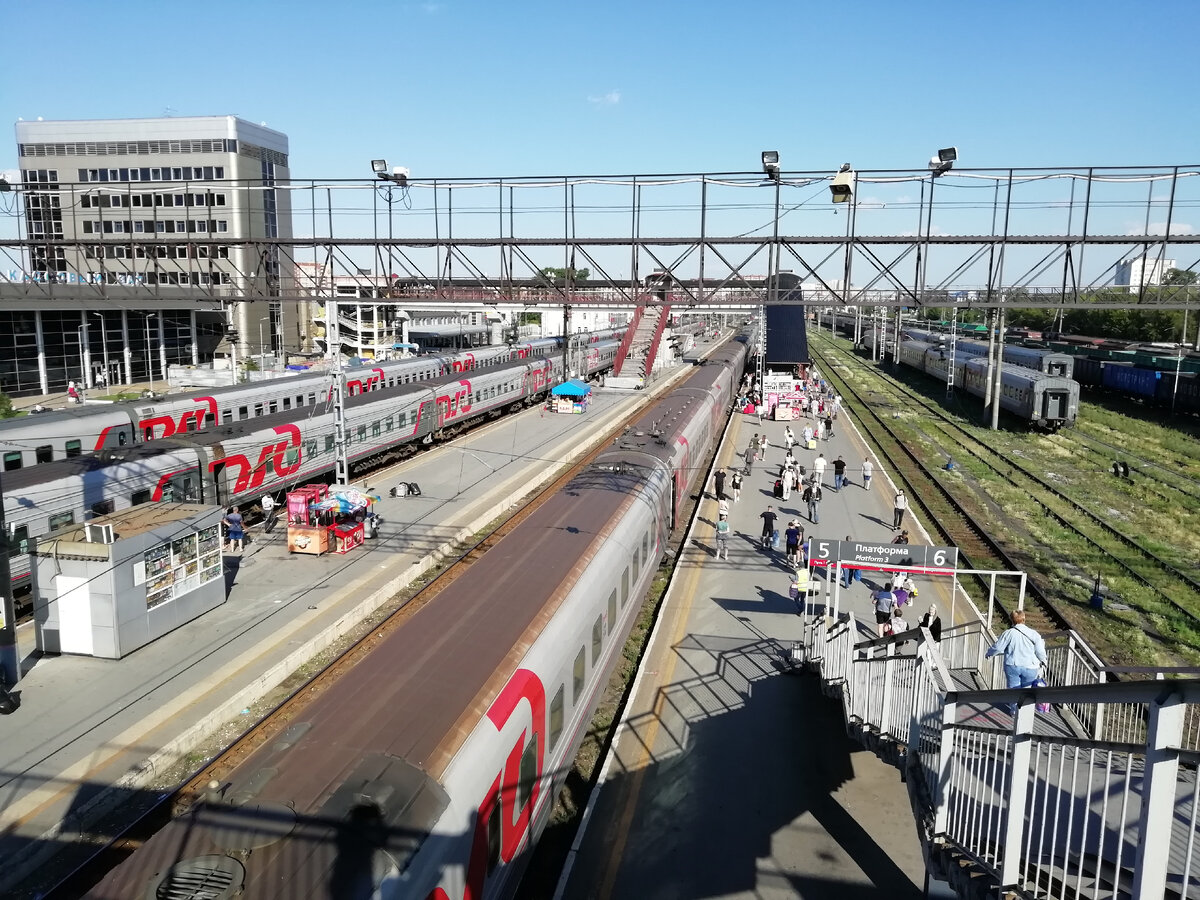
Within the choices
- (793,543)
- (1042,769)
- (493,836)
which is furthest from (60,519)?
(1042,769)

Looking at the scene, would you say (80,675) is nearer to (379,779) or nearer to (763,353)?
(379,779)

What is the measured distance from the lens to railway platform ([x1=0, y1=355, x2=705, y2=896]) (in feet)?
34.7

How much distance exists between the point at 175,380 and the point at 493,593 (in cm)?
4639

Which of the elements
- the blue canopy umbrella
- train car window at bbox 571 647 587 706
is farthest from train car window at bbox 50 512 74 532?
the blue canopy umbrella

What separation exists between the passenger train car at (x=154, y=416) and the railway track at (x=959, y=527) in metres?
21.5

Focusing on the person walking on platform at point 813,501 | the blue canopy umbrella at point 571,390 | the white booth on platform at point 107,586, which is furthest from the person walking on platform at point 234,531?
the blue canopy umbrella at point 571,390

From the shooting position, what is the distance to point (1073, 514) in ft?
84.7

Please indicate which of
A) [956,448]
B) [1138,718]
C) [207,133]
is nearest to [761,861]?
[1138,718]

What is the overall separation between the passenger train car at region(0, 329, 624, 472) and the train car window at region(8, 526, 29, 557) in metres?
3.80

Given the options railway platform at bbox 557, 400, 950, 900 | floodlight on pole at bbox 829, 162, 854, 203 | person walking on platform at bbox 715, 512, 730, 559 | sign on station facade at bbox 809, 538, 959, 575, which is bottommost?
railway platform at bbox 557, 400, 950, 900

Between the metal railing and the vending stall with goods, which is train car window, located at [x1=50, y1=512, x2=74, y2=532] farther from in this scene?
the metal railing

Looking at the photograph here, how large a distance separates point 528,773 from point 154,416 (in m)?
20.6

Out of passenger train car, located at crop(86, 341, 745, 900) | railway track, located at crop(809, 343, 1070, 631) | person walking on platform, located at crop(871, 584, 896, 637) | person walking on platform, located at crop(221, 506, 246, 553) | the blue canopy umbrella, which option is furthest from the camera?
the blue canopy umbrella

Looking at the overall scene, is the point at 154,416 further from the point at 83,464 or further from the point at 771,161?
the point at 771,161
